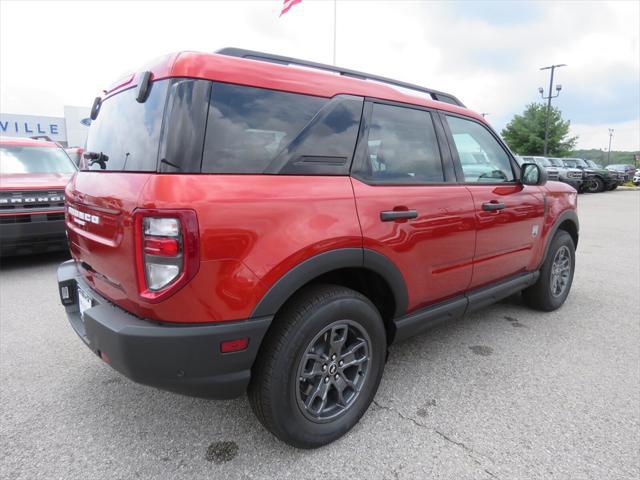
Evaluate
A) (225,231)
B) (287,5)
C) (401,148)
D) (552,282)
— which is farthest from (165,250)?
(287,5)

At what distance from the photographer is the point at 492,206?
9.65 ft

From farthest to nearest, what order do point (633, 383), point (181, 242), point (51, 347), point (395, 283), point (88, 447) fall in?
1. point (51, 347)
2. point (633, 383)
3. point (395, 283)
4. point (88, 447)
5. point (181, 242)

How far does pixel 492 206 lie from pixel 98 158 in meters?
2.54

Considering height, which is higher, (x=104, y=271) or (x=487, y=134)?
(x=487, y=134)

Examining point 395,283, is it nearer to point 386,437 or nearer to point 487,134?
point 386,437

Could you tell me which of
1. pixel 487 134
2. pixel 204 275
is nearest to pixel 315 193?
pixel 204 275

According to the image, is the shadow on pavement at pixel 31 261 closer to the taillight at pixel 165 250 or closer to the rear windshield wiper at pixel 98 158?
the rear windshield wiper at pixel 98 158

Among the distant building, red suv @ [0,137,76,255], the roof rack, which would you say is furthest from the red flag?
the distant building

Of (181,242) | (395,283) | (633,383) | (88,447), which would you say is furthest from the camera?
(633,383)

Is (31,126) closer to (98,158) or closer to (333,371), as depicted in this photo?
(98,158)

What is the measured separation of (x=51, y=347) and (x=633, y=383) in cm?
419

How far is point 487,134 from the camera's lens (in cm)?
324

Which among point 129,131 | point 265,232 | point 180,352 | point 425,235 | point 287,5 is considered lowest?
point 180,352

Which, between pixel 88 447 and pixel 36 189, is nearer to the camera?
pixel 88 447
